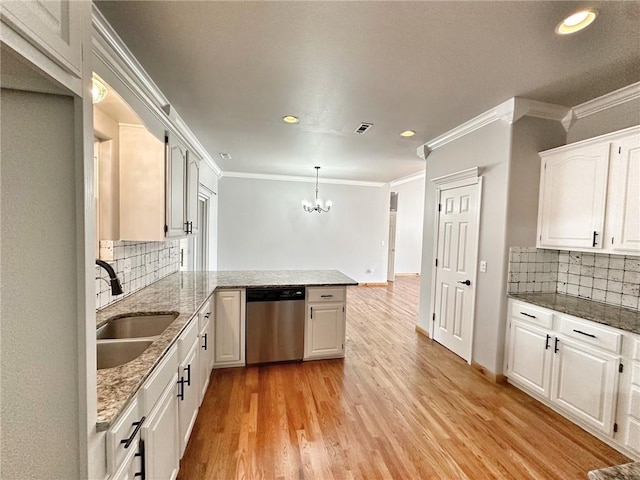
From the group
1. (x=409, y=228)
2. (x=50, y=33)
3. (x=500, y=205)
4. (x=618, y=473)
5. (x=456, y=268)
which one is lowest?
(x=618, y=473)

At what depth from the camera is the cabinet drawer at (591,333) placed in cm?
193

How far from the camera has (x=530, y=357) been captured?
2.50 metres

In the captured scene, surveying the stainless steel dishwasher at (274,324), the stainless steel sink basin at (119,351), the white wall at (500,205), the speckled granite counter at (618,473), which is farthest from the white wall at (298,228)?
the speckled granite counter at (618,473)

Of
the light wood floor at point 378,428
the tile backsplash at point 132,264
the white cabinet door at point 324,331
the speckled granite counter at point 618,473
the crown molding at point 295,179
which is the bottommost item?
the light wood floor at point 378,428

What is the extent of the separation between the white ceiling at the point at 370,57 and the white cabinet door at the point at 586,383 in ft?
6.85

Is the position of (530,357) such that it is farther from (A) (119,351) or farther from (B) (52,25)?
(B) (52,25)

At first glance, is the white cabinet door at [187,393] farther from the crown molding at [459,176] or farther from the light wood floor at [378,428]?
the crown molding at [459,176]

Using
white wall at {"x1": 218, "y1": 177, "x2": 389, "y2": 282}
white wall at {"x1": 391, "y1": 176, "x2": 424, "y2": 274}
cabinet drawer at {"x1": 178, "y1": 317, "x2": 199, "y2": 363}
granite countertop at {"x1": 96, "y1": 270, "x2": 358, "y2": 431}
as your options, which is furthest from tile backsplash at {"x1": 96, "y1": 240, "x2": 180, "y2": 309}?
white wall at {"x1": 391, "y1": 176, "x2": 424, "y2": 274}

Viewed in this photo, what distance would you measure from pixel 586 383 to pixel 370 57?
2.87m

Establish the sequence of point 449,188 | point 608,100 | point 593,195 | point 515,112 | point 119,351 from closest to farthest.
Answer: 1. point 119,351
2. point 593,195
3. point 608,100
4. point 515,112
5. point 449,188

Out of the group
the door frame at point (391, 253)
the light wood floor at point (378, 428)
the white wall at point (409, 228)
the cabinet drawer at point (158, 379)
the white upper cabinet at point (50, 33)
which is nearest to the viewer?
the white upper cabinet at point (50, 33)

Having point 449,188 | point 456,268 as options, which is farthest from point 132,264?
point 449,188

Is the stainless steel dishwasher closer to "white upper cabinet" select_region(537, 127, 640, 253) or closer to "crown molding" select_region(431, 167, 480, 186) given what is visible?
"crown molding" select_region(431, 167, 480, 186)

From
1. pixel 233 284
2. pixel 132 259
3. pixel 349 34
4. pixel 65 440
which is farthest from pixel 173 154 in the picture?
pixel 65 440
